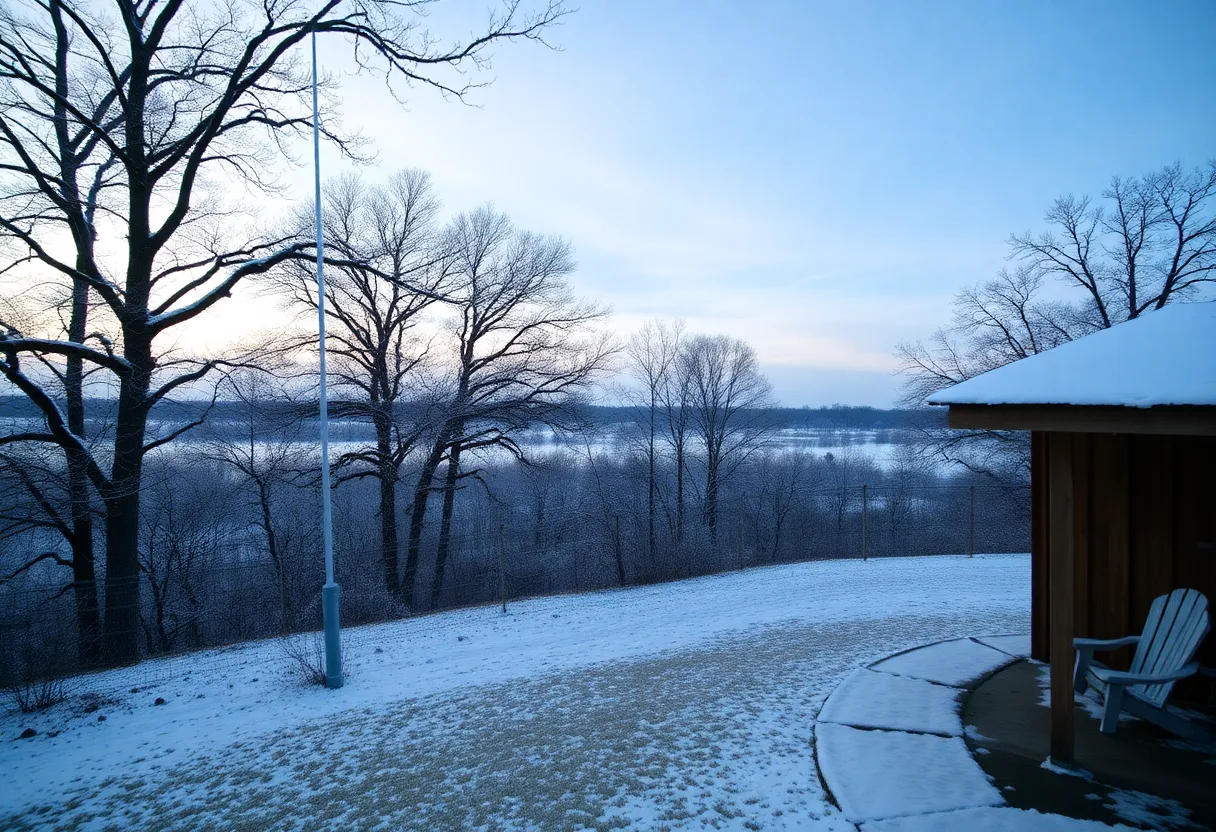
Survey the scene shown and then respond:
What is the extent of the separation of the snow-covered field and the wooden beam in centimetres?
255

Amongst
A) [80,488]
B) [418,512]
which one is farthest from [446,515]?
[80,488]

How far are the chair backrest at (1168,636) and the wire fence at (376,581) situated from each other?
815 centimetres

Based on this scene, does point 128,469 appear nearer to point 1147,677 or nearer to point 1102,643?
point 1102,643

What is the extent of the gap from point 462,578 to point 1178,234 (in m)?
22.7

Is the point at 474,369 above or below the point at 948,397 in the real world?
above

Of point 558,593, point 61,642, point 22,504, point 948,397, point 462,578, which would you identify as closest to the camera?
point 948,397

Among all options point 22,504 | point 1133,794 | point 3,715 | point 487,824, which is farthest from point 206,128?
point 1133,794

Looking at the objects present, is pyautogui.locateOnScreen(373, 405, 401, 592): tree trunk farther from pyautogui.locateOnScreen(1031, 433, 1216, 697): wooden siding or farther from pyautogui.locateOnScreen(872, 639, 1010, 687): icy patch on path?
pyautogui.locateOnScreen(1031, 433, 1216, 697): wooden siding

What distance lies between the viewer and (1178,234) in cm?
1812

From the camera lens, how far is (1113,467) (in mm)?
5211

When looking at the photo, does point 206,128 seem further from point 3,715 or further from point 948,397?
point 948,397

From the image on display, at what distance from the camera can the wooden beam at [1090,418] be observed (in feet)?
10.0

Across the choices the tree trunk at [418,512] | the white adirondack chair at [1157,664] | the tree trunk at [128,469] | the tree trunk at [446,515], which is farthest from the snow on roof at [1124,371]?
the tree trunk at [446,515]

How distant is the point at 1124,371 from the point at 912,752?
2.79 m
